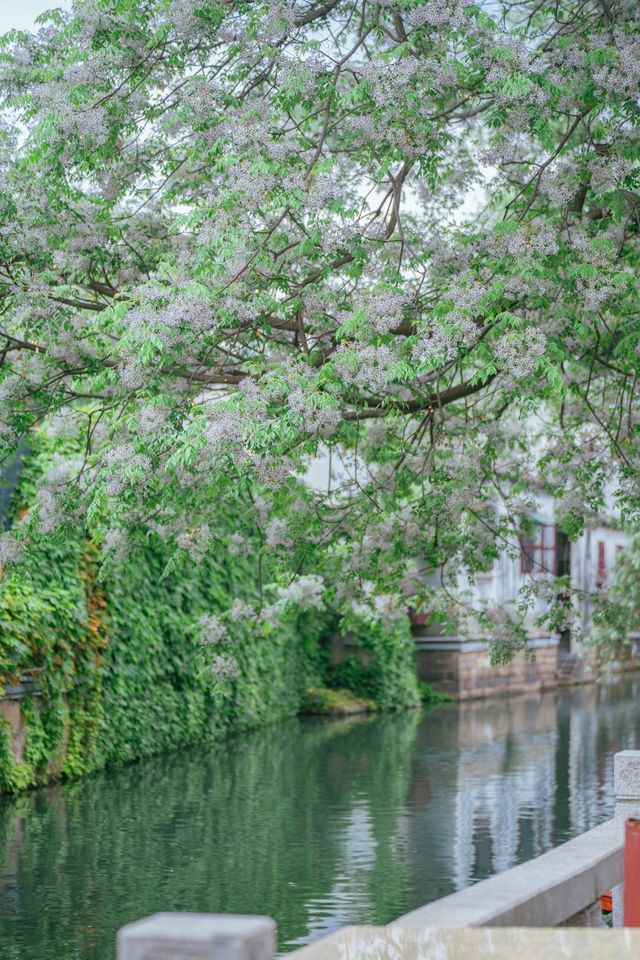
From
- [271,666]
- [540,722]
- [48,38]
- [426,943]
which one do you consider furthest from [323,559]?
[540,722]

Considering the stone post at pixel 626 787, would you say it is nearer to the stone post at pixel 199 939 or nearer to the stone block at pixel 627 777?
the stone block at pixel 627 777

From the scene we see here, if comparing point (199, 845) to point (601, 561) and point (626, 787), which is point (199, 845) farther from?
point (601, 561)

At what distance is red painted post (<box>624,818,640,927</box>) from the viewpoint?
5023mm

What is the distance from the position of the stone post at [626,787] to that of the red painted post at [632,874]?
9cm

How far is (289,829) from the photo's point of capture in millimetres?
12859

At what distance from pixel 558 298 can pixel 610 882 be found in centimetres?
486

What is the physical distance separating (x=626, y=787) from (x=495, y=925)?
1.33 m

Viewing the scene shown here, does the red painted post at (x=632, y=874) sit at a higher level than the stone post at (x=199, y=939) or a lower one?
lower

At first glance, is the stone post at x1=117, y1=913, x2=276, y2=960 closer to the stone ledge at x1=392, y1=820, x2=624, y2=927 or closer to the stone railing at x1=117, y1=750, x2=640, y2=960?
the stone railing at x1=117, y1=750, x2=640, y2=960

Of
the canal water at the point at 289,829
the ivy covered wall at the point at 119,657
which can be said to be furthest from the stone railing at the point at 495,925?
the ivy covered wall at the point at 119,657

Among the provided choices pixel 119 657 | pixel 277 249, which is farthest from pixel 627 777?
pixel 119 657

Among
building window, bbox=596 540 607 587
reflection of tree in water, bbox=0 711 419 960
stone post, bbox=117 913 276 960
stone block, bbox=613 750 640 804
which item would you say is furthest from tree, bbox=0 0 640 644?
building window, bbox=596 540 607 587

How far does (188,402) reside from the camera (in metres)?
9.17

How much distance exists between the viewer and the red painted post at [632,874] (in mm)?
5023
